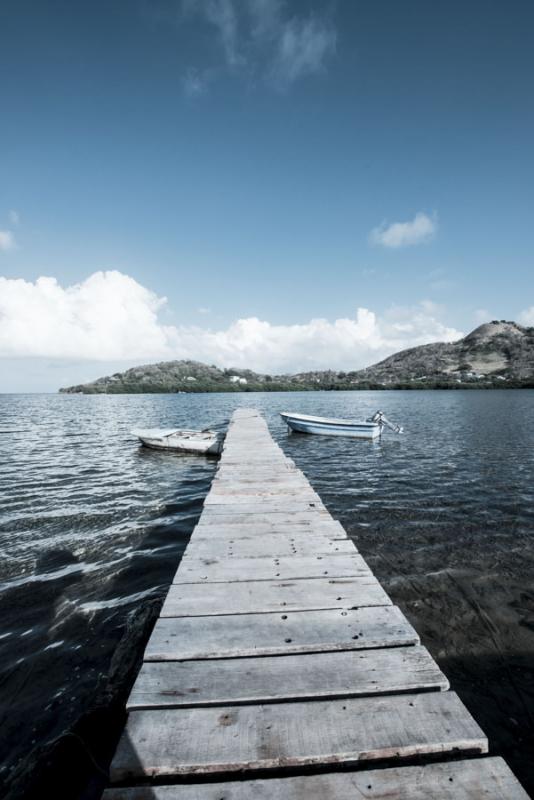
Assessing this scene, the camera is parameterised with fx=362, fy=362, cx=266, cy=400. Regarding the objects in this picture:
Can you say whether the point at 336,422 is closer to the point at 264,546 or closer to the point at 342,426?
the point at 342,426

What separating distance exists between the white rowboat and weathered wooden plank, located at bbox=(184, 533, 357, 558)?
15502 mm

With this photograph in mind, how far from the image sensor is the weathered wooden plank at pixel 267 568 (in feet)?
16.9

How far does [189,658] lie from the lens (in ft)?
11.7

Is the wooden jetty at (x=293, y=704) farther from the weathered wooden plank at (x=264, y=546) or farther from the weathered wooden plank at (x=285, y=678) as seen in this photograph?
the weathered wooden plank at (x=264, y=546)

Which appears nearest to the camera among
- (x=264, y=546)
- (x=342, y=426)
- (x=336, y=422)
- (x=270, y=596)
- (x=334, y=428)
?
(x=270, y=596)

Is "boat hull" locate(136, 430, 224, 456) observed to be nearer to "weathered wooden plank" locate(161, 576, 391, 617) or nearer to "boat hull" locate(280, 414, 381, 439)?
"boat hull" locate(280, 414, 381, 439)

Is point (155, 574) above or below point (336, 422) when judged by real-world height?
below

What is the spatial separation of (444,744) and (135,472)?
1726cm

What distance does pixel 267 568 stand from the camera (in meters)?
5.41

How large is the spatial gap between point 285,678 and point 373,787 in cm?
107

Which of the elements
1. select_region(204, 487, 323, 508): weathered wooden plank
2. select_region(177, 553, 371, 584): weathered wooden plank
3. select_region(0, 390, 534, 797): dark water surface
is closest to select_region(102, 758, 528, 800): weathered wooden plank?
select_region(0, 390, 534, 797): dark water surface

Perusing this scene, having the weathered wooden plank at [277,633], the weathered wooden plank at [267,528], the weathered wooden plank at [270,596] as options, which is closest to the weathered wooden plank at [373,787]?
the weathered wooden plank at [277,633]

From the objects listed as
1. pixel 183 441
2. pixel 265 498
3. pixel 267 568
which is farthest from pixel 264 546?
pixel 183 441

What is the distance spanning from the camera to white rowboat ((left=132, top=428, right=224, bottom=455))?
2194cm
